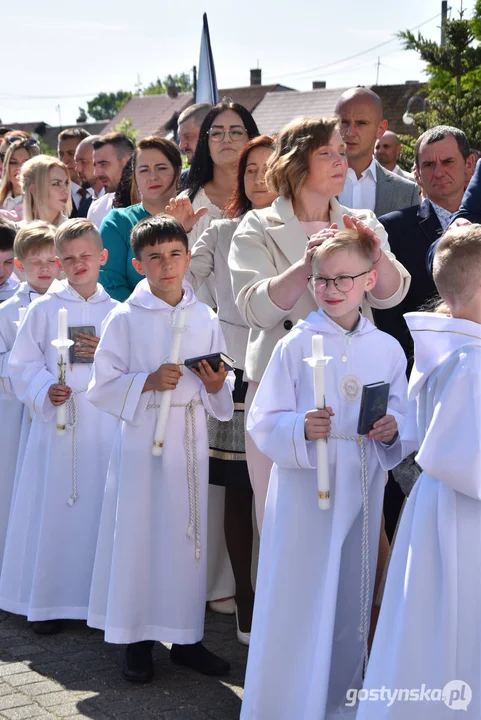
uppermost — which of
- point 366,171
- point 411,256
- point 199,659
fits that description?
point 366,171

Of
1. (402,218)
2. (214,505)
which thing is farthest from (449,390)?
(214,505)

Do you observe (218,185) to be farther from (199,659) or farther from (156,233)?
(199,659)

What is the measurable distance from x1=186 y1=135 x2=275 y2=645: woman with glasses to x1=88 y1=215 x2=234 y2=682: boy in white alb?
17.2 inches

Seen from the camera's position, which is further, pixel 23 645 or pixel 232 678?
pixel 23 645

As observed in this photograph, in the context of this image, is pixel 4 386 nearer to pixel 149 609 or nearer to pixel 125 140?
pixel 149 609

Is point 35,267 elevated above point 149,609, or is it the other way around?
point 35,267

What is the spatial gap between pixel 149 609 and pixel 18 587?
1231mm

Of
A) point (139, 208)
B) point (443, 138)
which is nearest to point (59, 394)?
point (139, 208)

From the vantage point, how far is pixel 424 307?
572cm

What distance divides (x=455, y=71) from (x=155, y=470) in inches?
602

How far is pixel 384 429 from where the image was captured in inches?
166

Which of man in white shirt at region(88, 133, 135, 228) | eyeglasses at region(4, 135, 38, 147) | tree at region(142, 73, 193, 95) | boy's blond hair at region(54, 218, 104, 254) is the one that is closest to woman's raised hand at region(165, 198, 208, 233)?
boy's blond hair at region(54, 218, 104, 254)

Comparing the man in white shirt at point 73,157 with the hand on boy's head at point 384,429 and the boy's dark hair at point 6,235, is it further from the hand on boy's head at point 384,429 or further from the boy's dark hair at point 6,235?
the hand on boy's head at point 384,429

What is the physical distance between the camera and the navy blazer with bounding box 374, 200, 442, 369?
19.1 feet
